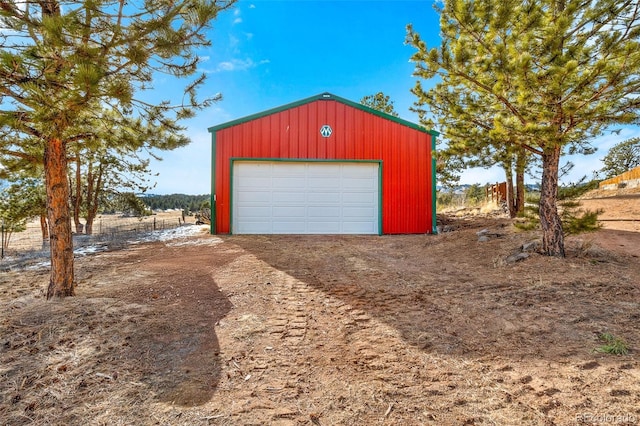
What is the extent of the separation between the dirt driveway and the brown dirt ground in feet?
0.04

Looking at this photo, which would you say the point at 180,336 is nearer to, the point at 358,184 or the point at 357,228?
the point at 357,228

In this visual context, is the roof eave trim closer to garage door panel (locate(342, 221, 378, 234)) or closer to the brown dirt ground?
garage door panel (locate(342, 221, 378, 234))

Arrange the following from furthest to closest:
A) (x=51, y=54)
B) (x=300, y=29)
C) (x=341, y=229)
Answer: (x=300, y=29), (x=341, y=229), (x=51, y=54)

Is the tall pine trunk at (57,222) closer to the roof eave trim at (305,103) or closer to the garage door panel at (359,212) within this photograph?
the roof eave trim at (305,103)

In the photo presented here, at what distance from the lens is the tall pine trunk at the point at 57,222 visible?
10.3 feet

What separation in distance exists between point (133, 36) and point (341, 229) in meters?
6.54

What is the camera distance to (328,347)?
7.05ft

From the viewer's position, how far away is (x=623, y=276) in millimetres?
3473

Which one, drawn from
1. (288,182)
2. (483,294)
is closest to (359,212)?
(288,182)

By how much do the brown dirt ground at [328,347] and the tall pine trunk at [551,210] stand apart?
277 millimetres

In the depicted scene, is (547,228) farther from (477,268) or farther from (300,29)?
(300,29)

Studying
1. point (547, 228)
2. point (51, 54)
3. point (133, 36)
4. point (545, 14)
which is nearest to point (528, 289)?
point (547, 228)

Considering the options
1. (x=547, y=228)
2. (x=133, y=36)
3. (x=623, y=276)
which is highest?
(x=133, y=36)

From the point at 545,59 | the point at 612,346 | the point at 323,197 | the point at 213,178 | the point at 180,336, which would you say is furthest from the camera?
the point at 323,197
